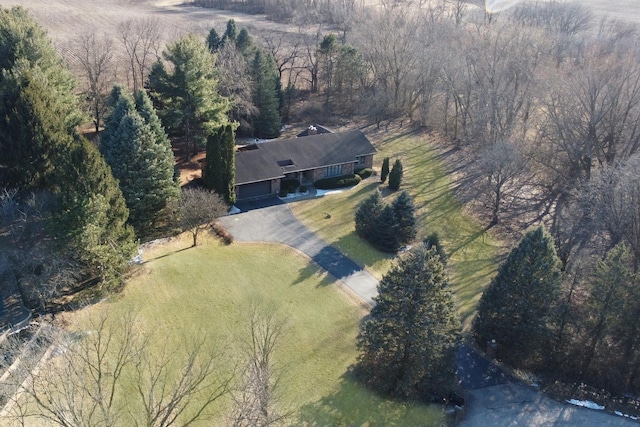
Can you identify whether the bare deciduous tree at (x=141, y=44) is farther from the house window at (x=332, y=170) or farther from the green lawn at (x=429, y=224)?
the green lawn at (x=429, y=224)

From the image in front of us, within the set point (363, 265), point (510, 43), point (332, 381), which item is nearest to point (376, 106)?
point (510, 43)

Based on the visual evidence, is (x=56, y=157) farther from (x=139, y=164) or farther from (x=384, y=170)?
(x=384, y=170)

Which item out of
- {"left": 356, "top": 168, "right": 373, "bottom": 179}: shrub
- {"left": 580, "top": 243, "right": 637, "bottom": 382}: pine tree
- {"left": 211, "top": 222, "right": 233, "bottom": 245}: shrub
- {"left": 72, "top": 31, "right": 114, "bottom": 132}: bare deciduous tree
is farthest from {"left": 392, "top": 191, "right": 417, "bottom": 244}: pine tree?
{"left": 72, "top": 31, "right": 114, "bottom": 132}: bare deciduous tree

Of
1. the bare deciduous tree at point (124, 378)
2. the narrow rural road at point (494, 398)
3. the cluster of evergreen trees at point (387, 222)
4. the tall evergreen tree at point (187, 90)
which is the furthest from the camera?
the tall evergreen tree at point (187, 90)

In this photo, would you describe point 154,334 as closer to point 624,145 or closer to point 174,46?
point 174,46

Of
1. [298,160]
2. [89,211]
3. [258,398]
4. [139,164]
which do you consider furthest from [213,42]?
[258,398]

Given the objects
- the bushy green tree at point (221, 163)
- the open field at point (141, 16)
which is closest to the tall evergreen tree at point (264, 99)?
the bushy green tree at point (221, 163)
